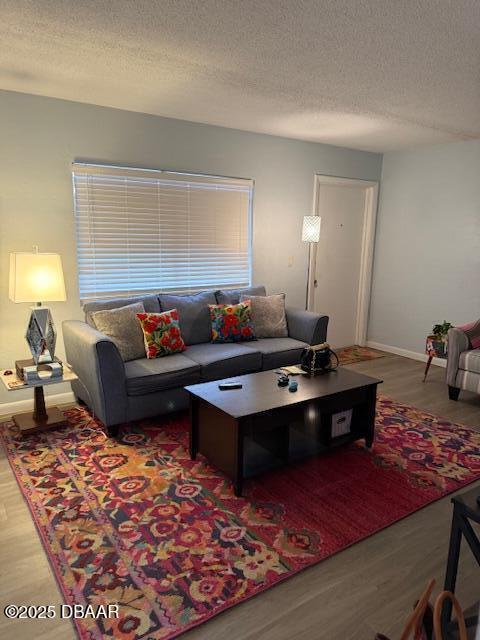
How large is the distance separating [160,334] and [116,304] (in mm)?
492

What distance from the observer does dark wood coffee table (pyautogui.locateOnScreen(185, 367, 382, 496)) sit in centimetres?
259

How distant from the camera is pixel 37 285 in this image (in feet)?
10.4

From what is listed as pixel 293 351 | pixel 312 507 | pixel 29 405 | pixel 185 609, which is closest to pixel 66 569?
pixel 185 609

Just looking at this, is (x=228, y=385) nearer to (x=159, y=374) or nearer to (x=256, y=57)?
(x=159, y=374)

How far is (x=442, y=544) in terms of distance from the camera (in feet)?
7.47

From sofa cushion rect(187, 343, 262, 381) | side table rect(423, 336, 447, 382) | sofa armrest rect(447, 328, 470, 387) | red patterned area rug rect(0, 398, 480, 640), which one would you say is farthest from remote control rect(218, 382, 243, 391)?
side table rect(423, 336, 447, 382)

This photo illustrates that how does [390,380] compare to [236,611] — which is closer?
[236,611]

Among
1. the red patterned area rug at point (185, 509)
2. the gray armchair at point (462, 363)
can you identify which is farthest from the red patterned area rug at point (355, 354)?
the red patterned area rug at point (185, 509)

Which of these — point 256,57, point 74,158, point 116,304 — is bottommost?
point 116,304

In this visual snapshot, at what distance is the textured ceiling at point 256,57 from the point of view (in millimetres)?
2047

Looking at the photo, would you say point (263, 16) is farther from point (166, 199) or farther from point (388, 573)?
point (388, 573)

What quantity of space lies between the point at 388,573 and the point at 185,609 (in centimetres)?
92

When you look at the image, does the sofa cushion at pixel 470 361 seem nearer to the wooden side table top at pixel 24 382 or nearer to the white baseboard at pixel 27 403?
the wooden side table top at pixel 24 382

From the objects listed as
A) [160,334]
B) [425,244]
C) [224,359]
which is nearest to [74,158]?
[160,334]
